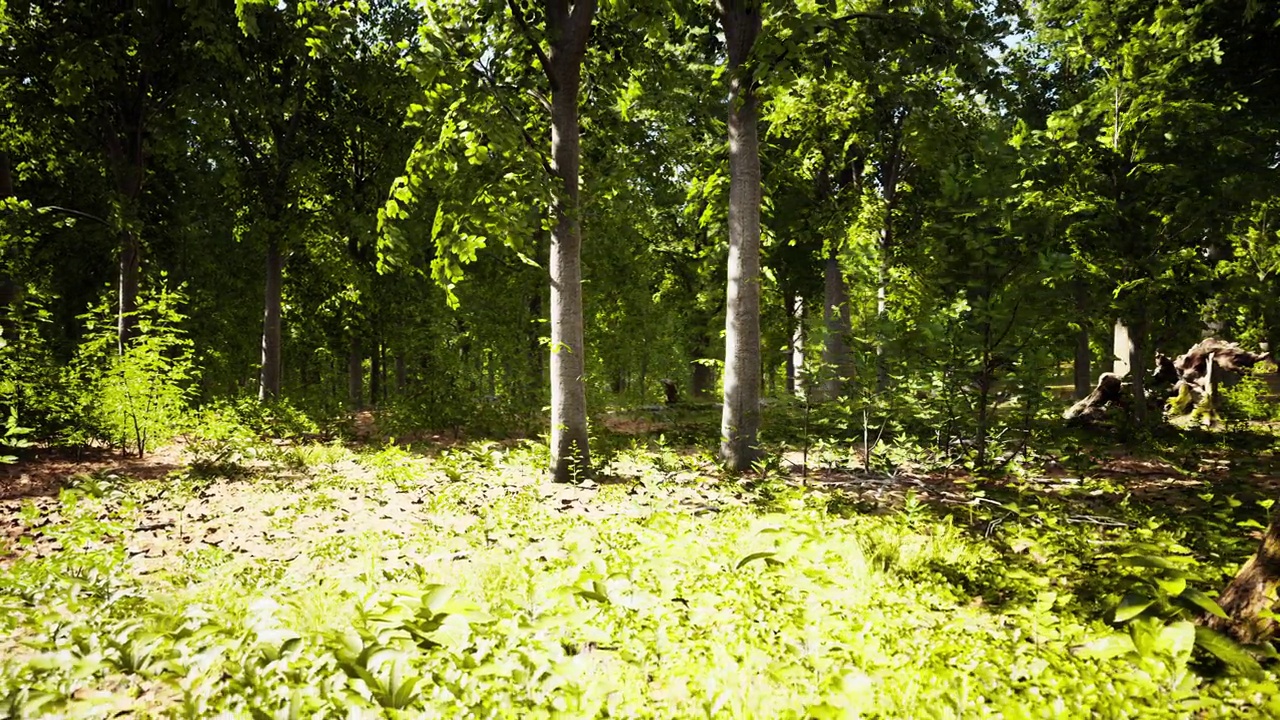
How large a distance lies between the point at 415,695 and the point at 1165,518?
5.93 meters

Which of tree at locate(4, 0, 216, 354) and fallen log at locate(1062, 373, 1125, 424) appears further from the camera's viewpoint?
fallen log at locate(1062, 373, 1125, 424)

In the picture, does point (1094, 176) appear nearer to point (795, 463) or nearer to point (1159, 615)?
point (795, 463)

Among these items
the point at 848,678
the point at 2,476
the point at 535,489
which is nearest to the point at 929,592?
the point at 848,678

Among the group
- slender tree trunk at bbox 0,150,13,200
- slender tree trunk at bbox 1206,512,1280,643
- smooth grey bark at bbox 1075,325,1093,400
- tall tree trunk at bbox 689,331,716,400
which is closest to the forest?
slender tree trunk at bbox 1206,512,1280,643

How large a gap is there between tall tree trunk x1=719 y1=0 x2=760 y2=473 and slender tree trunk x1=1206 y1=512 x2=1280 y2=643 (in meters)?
4.43

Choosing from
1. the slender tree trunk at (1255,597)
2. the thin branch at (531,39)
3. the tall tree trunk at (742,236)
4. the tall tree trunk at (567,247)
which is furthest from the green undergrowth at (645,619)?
the thin branch at (531,39)

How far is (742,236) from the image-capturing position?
712cm

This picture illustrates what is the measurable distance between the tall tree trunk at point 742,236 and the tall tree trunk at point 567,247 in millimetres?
1757

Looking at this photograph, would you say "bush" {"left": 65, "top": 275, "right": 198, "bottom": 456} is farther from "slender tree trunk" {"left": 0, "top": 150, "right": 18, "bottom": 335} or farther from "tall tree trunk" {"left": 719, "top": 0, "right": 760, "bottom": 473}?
"tall tree trunk" {"left": 719, "top": 0, "right": 760, "bottom": 473}

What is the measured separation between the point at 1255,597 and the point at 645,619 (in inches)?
118

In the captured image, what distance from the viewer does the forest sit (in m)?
2.65

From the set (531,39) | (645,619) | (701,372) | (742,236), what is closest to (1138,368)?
(742,236)

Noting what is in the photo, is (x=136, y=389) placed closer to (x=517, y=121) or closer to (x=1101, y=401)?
(x=517, y=121)

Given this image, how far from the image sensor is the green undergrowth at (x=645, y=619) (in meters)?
2.37
